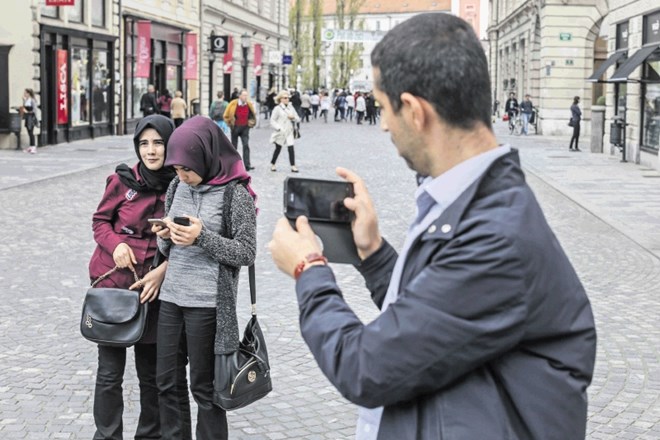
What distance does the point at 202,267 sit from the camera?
4387 millimetres

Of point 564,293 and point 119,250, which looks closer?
point 564,293

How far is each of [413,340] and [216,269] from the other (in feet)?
8.68

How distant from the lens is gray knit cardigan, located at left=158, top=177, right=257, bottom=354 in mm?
4301

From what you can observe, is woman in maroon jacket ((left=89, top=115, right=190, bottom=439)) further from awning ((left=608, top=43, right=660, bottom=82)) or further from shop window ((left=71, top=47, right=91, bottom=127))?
shop window ((left=71, top=47, right=91, bottom=127))

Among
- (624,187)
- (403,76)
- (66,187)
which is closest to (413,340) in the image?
(403,76)

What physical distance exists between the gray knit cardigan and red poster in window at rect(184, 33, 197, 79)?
Result: 120 feet

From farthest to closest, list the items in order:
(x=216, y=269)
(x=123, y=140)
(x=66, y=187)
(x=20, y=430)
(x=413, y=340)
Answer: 1. (x=123, y=140)
2. (x=66, y=187)
3. (x=20, y=430)
4. (x=216, y=269)
5. (x=413, y=340)

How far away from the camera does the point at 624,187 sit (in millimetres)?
18641

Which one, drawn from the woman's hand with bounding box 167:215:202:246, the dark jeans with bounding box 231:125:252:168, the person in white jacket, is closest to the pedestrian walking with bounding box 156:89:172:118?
the dark jeans with bounding box 231:125:252:168

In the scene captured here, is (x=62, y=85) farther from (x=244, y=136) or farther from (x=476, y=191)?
(x=476, y=191)

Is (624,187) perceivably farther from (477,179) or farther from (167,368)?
(477,179)

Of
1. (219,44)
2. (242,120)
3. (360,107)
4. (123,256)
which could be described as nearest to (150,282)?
(123,256)

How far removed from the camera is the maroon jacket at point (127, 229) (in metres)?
4.66

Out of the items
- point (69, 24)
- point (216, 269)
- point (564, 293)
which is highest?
point (69, 24)
